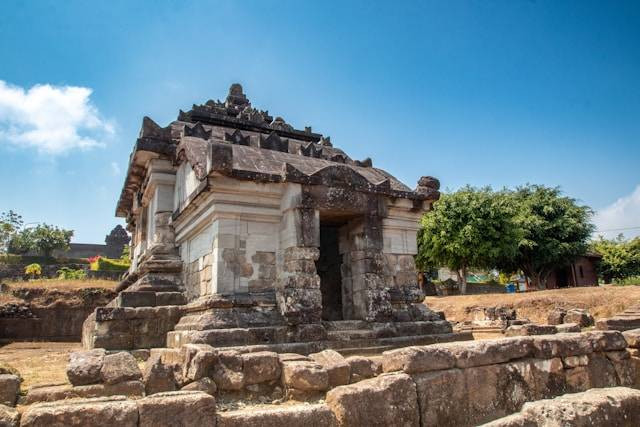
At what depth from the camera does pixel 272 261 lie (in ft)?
25.7

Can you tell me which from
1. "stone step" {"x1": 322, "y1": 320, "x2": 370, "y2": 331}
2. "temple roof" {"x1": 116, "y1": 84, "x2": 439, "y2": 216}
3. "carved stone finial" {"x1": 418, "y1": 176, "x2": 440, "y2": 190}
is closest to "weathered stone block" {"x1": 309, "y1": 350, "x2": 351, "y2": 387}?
"stone step" {"x1": 322, "y1": 320, "x2": 370, "y2": 331}

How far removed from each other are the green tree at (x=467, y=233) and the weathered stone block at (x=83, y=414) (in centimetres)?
2845

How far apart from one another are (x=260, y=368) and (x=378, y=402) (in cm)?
121

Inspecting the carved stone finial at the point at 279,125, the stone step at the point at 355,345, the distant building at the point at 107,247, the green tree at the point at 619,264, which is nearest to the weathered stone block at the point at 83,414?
the stone step at the point at 355,345

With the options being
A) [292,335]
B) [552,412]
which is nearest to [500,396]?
[552,412]

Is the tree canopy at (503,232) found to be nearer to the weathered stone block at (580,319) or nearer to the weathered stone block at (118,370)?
the weathered stone block at (580,319)

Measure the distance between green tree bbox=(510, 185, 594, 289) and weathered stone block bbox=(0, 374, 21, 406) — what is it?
113 feet

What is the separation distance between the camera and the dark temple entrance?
9547 mm

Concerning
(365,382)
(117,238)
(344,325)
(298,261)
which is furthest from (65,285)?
(117,238)

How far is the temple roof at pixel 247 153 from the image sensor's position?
7.71 metres

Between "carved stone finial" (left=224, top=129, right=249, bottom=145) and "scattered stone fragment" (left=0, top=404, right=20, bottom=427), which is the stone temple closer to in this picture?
"carved stone finial" (left=224, top=129, right=249, bottom=145)

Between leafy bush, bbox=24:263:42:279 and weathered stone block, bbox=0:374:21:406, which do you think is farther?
leafy bush, bbox=24:263:42:279

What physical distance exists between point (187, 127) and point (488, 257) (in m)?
25.3

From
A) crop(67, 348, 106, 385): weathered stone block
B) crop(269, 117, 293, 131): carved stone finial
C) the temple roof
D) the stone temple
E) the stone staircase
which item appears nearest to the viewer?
crop(67, 348, 106, 385): weathered stone block
